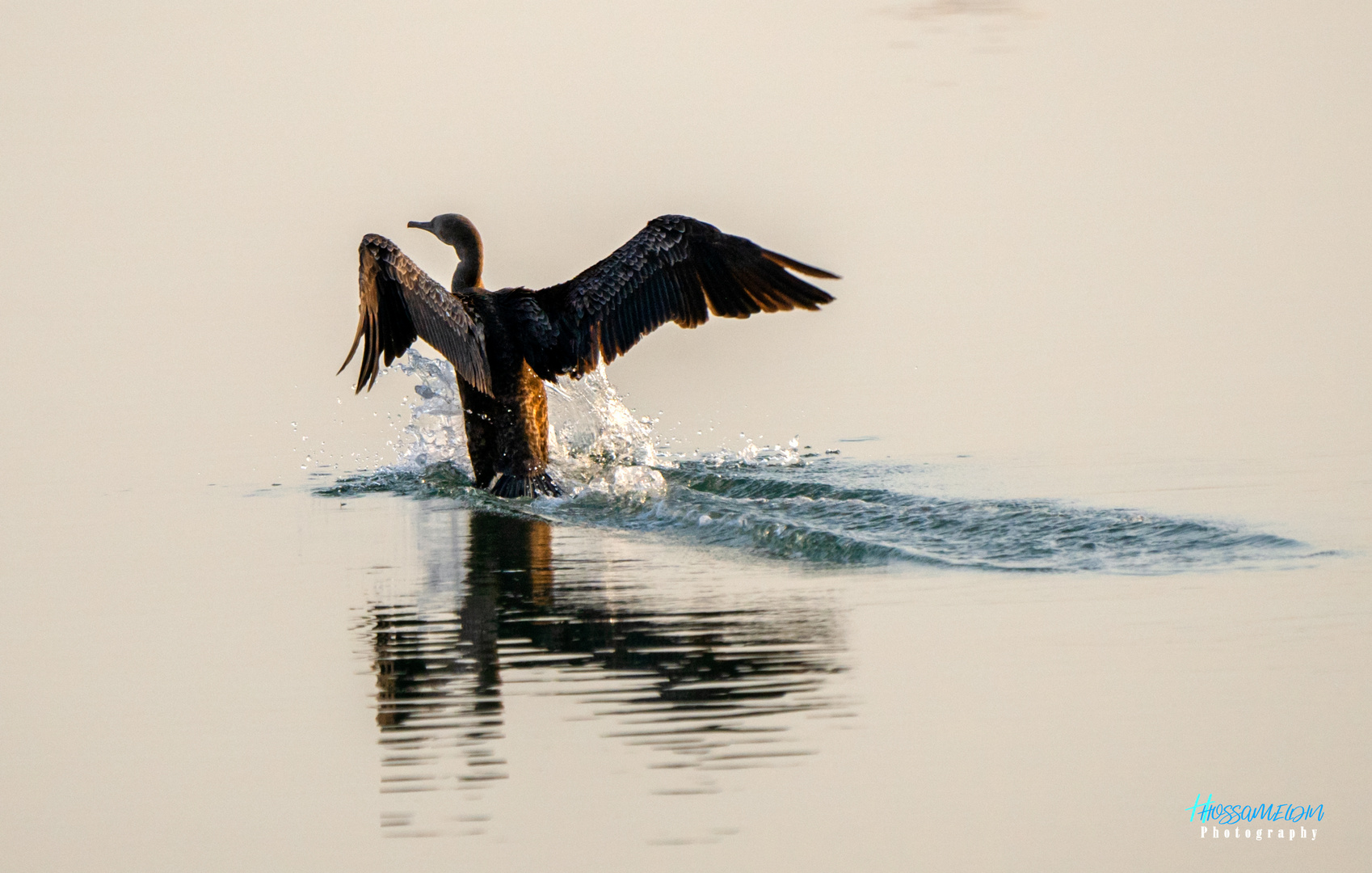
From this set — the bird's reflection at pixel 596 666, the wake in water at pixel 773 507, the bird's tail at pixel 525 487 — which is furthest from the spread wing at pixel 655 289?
the bird's reflection at pixel 596 666

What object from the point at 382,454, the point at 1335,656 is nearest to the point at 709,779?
the point at 1335,656

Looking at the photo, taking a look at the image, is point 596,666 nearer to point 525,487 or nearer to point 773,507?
point 773,507

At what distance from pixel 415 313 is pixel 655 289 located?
1.65 meters

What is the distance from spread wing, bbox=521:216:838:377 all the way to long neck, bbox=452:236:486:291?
0.80 m

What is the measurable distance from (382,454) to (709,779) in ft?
22.1

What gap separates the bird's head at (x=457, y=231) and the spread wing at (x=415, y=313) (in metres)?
1.49

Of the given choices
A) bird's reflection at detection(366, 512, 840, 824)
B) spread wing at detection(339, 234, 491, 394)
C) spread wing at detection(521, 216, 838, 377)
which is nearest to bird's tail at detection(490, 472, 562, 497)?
spread wing at detection(339, 234, 491, 394)

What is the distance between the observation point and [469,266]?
1067cm

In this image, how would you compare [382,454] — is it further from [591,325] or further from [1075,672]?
[1075,672]

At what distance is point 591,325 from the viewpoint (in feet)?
32.5

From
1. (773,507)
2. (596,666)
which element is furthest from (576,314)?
(596,666)

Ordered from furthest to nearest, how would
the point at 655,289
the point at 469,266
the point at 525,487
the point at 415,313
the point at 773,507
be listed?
the point at 469,266 → the point at 655,289 → the point at 525,487 → the point at 415,313 → the point at 773,507

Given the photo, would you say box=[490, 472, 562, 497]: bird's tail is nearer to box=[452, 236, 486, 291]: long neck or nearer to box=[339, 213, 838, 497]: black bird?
box=[339, 213, 838, 497]: black bird

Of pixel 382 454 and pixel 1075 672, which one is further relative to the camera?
pixel 382 454
